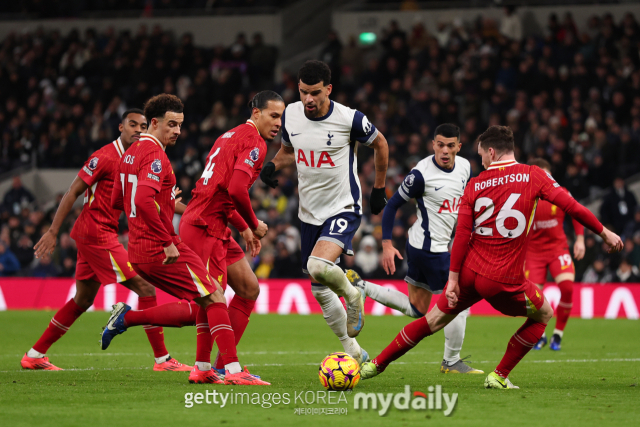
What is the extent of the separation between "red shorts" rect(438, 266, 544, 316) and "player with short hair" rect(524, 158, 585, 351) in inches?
188

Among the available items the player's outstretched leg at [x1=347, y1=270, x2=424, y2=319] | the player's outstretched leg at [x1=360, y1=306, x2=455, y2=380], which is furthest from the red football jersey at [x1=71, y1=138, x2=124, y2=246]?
the player's outstretched leg at [x1=360, y1=306, x2=455, y2=380]

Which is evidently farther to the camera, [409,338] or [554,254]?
[554,254]

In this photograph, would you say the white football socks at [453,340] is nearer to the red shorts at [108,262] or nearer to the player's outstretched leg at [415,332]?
the player's outstretched leg at [415,332]

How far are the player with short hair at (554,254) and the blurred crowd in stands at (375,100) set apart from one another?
5675mm

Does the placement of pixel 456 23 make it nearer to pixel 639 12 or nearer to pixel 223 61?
pixel 639 12

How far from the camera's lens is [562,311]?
37.3 ft

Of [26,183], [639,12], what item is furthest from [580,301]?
[26,183]

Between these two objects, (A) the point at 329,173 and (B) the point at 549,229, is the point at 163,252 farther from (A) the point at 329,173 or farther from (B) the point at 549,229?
(B) the point at 549,229

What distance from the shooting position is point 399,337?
23.2 ft

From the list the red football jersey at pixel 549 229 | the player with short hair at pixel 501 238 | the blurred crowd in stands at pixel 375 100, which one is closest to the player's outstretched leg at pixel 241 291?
the player with short hair at pixel 501 238

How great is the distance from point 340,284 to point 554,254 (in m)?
5.44

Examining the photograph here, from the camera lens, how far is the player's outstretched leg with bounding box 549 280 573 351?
36.6 feet

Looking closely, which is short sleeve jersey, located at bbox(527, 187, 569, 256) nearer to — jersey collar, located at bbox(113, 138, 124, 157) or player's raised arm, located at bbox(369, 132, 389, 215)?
player's raised arm, located at bbox(369, 132, 389, 215)

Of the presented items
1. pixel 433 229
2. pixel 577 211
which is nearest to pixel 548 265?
pixel 433 229
